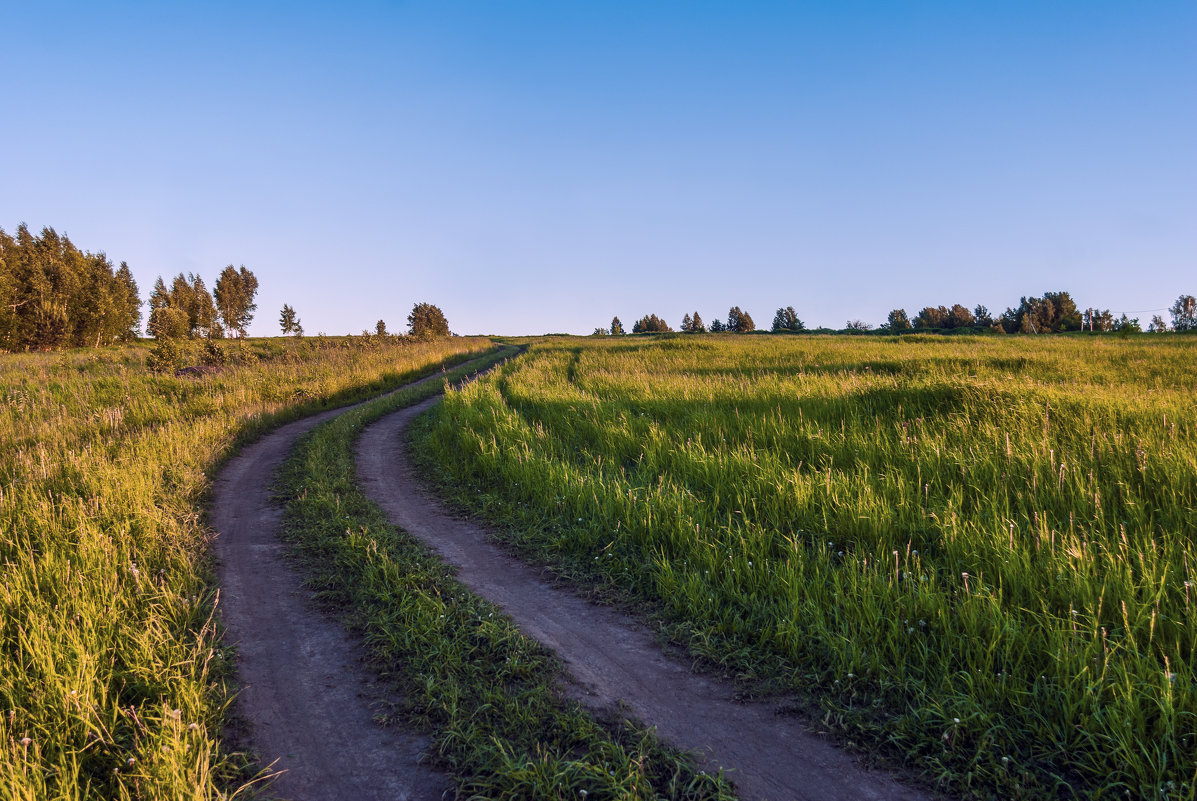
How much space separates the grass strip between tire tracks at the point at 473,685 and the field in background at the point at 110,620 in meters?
0.94

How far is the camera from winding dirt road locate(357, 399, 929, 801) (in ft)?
8.41

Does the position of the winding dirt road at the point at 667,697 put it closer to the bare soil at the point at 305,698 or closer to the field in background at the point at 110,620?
the bare soil at the point at 305,698

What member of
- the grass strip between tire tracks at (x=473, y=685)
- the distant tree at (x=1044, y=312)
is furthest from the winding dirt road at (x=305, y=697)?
the distant tree at (x=1044, y=312)

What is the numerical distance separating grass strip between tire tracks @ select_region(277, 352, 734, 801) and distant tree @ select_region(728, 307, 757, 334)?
365 ft

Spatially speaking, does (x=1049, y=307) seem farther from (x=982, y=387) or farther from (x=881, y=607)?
(x=881, y=607)

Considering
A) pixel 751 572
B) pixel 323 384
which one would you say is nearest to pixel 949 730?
pixel 751 572

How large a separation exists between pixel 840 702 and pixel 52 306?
65.3 metres

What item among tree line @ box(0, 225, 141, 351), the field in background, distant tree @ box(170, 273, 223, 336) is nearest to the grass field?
the field in background

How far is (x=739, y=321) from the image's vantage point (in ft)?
377

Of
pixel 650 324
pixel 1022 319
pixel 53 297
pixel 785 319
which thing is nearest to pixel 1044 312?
pixel 1022 319

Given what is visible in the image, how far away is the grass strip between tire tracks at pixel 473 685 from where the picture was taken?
2.53 metres

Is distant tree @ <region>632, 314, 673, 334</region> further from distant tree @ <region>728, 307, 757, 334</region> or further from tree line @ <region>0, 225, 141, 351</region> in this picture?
tree line @ <region>0, 225, 141, 351</region>

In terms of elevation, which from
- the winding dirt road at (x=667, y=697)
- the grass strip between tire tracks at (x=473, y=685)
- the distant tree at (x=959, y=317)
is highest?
Result: the distant tree at (x=959, y=317)

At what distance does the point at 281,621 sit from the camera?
422 centimetres
